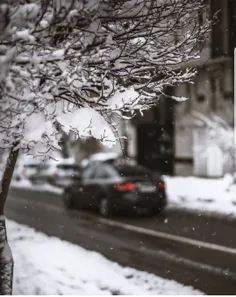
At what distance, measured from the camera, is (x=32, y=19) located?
128 inches

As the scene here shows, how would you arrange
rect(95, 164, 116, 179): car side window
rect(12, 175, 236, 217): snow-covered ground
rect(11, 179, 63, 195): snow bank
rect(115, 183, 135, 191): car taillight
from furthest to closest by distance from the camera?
rect(11, 179, 63, 195): snow bank → rect(12, 175, 236, 217): snow-covered ground → rect(95, 164, 116, 179): car side window → rect(115, 183, 135, 191): car taillight

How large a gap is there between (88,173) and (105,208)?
1572mm

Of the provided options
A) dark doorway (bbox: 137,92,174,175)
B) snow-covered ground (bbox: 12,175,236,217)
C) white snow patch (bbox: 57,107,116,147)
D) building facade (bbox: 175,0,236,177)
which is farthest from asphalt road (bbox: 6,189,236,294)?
dark doorway (bbox: 137,92,174,175)

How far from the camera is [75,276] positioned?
716cm

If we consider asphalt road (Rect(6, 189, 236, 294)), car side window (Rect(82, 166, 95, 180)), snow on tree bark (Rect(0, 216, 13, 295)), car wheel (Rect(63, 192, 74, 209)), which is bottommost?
asphalt road (Rect(6, 189, 236, 294))

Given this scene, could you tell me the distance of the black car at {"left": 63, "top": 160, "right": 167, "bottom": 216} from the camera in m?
13.2

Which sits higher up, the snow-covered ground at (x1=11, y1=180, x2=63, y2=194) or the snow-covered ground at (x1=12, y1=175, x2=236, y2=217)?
the snow-covered ground at (x1=12, y1=175, x2=236, y2=217)

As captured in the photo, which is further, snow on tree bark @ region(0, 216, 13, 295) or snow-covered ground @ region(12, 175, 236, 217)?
snow-covered ground @ region(12, 175, 236, 217)

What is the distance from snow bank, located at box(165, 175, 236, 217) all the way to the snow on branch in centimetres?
945

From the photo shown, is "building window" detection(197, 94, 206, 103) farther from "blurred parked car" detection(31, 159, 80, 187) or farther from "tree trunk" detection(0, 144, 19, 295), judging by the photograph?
"tree trunk" detection(0, 144, 19, 295)

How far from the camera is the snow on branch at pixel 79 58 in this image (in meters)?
3.24

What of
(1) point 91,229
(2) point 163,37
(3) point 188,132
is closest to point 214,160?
(3) point 188,132

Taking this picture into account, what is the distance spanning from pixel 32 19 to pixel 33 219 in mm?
11379

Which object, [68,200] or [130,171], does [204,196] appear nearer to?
[130,171]
